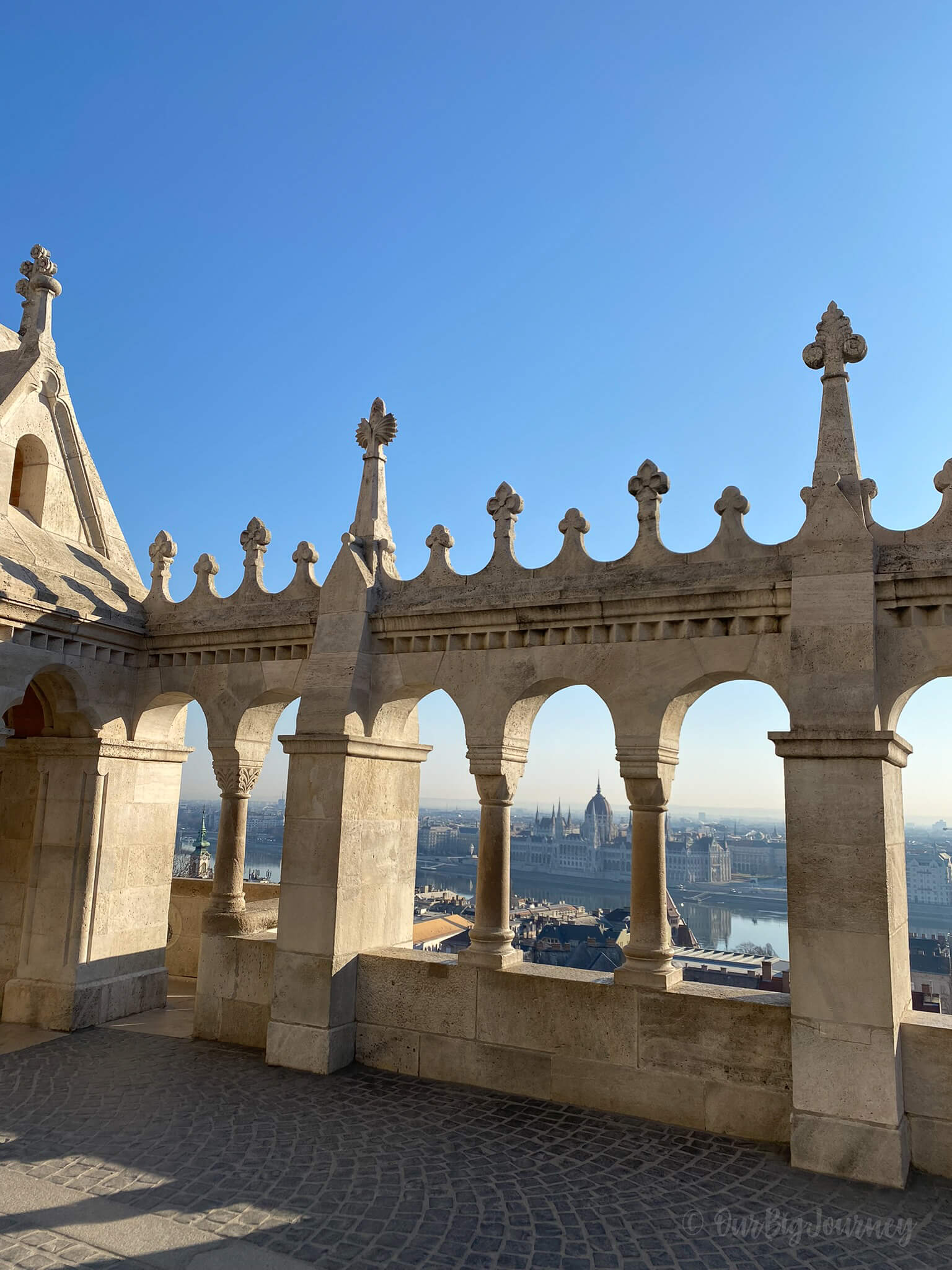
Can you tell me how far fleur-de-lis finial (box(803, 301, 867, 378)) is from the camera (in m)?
6.68

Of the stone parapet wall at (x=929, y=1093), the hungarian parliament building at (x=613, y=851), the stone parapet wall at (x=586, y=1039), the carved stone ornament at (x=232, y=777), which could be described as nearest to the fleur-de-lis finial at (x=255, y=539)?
the carved stone ornament at (x=232, y=777)

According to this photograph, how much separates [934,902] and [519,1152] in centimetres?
4075

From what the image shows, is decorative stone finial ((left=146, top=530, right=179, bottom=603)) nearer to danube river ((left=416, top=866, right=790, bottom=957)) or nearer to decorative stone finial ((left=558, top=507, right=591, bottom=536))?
decorative stone finial ((left=558, top=507, right=591, bottom=536))

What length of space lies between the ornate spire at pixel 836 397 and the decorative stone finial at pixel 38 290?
325 inches

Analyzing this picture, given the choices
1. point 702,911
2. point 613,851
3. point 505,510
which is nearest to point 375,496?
point 505,510

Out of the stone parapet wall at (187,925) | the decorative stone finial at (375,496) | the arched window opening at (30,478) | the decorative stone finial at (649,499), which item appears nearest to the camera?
the decorative stone finial at (649,499)

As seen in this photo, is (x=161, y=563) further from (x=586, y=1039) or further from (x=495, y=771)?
(x=586, y=1039)

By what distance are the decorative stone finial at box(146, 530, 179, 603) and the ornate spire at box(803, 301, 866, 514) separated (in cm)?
686

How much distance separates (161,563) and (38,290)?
3415 mm

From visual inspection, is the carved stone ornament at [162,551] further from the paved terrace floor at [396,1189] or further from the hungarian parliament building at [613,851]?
the hungarian parliament building at [613,851]

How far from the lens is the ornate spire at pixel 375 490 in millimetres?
8672

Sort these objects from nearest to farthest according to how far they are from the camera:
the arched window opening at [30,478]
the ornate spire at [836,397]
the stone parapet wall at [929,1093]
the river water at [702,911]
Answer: the stone parapet wall at [929,1093] < the ornate spire at [836,397] < the arched window opening at [30,478] < the river water at [702,911]

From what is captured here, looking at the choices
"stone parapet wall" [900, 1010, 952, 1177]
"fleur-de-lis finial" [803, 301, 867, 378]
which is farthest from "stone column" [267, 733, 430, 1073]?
"fleur-de-lis finial" [803, 301, 867, 378]

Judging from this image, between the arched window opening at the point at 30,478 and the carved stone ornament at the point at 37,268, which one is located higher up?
the carved stone ornament at the point at 37,268
